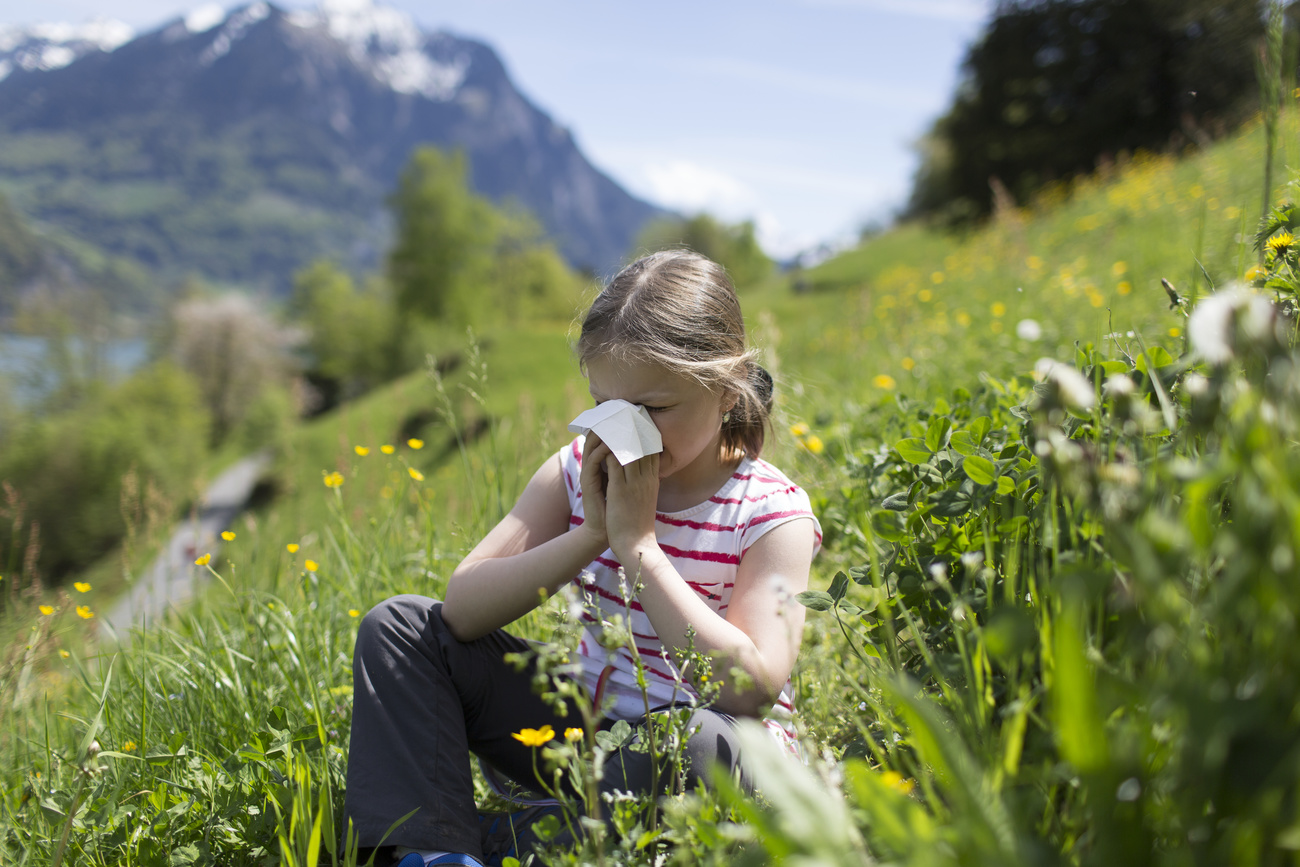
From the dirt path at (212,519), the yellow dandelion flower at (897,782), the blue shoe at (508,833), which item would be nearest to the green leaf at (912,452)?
the yellow dandelion flower at (897,782)

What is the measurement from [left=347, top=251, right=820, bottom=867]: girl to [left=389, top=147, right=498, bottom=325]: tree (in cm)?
2613

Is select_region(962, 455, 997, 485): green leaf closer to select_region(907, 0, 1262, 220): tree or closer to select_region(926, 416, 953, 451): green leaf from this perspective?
select_region(926, 416, 953, 451): green leaf

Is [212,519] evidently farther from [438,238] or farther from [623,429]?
[623,429]

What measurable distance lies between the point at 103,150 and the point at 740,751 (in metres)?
254

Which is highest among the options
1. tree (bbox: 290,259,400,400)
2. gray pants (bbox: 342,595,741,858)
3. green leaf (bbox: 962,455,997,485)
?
green leaf (bbox: 962,455,997,485)

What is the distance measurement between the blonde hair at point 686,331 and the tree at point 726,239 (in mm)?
45832

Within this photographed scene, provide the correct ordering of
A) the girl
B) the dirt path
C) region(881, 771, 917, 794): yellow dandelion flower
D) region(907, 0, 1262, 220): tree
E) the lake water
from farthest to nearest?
the lake water → region(907, 0, 1262, 220): tree → the dirt path → the girl → region(881, 771, 917, 794): yellow dandelion flower

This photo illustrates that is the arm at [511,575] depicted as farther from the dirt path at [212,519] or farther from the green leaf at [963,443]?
the dirt path at [212,519]

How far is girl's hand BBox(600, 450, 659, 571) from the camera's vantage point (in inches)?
55.1

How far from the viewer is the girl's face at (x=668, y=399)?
1.47m

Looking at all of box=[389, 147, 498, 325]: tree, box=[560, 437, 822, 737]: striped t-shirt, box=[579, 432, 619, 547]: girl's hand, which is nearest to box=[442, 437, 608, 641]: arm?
box=[579, 432, 619, 547]: girl's hand

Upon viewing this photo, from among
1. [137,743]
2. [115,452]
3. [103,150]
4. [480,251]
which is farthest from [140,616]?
[103,150]

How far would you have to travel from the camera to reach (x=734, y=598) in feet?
4.73

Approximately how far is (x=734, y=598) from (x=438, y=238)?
Answer: 27260 mm
